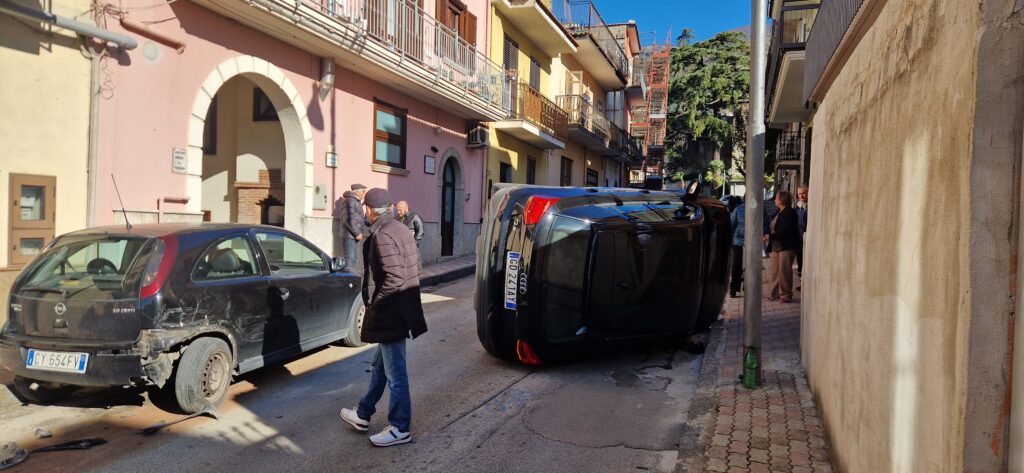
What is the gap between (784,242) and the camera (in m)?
9.31

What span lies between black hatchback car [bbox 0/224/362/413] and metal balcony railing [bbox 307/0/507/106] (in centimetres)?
576

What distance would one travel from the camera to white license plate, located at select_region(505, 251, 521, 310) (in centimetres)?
589

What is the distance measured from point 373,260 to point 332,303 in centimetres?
243

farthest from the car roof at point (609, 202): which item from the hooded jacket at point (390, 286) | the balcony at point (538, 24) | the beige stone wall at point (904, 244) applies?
the balcony at point (538, 24)

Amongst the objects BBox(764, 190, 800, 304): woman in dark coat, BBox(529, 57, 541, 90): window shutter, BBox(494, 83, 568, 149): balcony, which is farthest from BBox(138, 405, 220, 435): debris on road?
BBox(529, 57, 541, 90): window shutter

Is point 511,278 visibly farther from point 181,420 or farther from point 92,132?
point 92,132

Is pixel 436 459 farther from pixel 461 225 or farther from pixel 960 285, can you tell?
pixel 461 225

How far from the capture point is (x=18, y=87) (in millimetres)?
6879

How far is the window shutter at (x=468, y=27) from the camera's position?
1689 cm

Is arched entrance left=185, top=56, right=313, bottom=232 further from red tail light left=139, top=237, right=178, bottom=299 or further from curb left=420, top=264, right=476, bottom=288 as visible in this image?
red tail light left=139, top=237, right=178, bottom=299

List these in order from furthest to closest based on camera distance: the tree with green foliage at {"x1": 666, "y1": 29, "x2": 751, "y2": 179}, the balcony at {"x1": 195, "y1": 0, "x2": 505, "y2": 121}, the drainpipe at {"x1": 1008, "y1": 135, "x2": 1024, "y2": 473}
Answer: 1. the tree with green foliage at {"x1": 666, "y1": 29, "x2": 751, "y2": 179}
2. the balcony at {"x1": 195, "y1": 0, "x2": 505, "y2": 121}
3. the drainpipe at {"x1": 1008, "y1": 135, "x2": 1024, "y2": 473}

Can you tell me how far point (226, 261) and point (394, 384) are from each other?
208 cm

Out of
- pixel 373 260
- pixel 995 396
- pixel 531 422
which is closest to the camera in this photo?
pixel 995 396

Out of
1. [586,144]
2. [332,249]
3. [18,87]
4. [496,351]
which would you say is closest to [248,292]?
[496,351]
